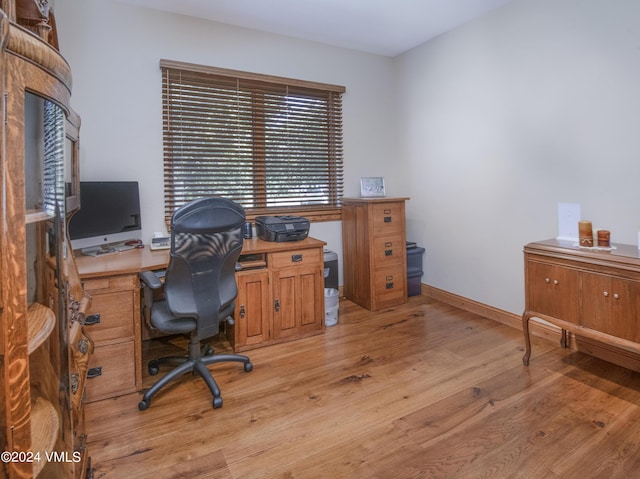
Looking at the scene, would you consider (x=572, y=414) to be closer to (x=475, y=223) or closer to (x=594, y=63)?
(x=475, y=223)

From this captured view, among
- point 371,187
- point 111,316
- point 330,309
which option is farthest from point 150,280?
point 371,187

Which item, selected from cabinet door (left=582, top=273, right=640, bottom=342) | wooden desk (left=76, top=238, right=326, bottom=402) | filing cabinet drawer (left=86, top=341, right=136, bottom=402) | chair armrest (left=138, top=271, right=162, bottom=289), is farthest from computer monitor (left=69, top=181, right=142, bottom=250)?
cabinet door (left=582, top=273, right=640, bottom=342)

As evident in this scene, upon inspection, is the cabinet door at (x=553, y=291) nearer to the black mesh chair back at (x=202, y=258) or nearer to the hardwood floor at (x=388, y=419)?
the hardwood floor at (x=388, y=419)

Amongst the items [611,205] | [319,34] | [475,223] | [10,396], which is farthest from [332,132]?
[10,396]

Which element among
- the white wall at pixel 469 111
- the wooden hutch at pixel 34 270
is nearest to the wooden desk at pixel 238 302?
the white wall at pixel 469 111

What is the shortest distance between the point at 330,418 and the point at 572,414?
131 cm

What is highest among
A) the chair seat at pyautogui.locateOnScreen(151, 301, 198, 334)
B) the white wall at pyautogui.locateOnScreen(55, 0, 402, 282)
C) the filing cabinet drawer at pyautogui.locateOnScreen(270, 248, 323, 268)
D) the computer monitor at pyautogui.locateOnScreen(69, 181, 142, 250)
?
the white wall at pyautogui.locateOnScreen(55, 0, 402, 282)

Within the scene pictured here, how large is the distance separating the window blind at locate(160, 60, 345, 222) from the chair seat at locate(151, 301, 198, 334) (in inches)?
48.5

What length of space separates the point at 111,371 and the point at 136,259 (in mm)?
708

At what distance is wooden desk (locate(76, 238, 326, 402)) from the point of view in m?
2.16

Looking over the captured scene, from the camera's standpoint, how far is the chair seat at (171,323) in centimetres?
210

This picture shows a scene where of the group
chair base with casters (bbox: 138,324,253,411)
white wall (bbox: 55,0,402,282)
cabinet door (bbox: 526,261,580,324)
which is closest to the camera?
chair base with casters (bbox: 138,324,253,411)

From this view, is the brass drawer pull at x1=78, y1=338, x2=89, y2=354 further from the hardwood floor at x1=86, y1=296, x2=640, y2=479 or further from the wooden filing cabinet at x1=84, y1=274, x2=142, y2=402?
the wooden filing cabinet at x1=84, y1=274, x2=142, y2=402

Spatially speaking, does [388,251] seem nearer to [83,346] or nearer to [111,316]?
[111,316]
